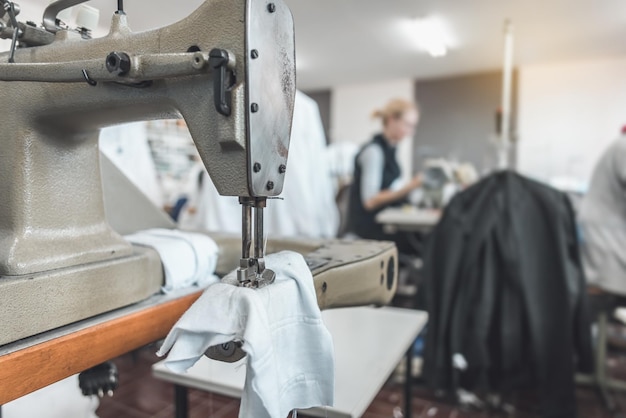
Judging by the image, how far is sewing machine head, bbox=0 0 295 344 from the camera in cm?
44

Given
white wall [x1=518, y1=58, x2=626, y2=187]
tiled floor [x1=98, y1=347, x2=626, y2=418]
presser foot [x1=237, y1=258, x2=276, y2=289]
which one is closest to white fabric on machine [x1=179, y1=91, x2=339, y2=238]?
tiled floor [x1=98, y1=347, x2=626, y2=418]

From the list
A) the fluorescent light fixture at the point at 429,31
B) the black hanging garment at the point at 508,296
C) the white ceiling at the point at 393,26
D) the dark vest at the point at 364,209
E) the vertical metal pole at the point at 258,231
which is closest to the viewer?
the vertical metal pole at the point at 258,231

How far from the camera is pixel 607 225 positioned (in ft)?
5.68

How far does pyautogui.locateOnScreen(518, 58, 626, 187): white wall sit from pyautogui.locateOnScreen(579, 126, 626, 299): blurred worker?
2.12 m

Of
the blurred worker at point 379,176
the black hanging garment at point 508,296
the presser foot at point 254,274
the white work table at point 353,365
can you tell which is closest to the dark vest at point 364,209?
the blurred worker at point 379,176

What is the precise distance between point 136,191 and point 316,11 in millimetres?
427

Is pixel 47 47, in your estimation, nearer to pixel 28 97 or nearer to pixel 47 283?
pixel 28 97

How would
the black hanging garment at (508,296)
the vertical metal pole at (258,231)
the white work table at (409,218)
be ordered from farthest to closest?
the white work table at (409,218)
the black hanging garment at (508,296)
the vertical metal pole at (258,231)

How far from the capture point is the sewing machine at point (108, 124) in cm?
44

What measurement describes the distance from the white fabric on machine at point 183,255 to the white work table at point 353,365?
12 cm

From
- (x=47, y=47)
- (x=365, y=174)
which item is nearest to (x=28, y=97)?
(x=47, y=47)

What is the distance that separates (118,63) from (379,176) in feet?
6.65

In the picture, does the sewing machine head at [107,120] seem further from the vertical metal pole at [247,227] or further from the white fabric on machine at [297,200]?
the white fabric on machine at [297,200]

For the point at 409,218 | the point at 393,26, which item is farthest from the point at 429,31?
the point at 409,218
